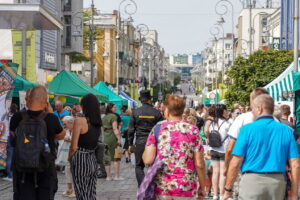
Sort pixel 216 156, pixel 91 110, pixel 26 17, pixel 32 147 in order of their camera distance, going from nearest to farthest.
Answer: pixel 32 147 → pixel 91 110 → pixel 216 156 → pixel 26 17

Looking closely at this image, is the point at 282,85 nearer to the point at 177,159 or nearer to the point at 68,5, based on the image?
the point at 177,159

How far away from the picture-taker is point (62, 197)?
12680mm

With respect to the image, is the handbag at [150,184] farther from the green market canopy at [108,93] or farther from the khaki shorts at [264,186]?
the green market canopy at [108,93]

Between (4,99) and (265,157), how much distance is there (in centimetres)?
874

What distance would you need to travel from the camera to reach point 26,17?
1393cm

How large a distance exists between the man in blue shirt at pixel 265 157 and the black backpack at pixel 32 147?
200 cm

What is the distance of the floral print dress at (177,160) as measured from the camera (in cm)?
670

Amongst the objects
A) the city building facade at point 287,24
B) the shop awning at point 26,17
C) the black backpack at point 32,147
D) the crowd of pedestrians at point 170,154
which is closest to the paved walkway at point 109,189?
the crowd of pedestrians at point 170,154

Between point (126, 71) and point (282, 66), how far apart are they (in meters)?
65.7

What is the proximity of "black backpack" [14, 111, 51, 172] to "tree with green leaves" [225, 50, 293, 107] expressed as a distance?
26881 mm

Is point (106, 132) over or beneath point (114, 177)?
over

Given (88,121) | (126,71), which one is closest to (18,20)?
(88,121)

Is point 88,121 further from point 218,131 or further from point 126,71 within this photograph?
point 126,71

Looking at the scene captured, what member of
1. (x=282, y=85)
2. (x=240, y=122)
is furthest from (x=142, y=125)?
(x=282, y=85)
